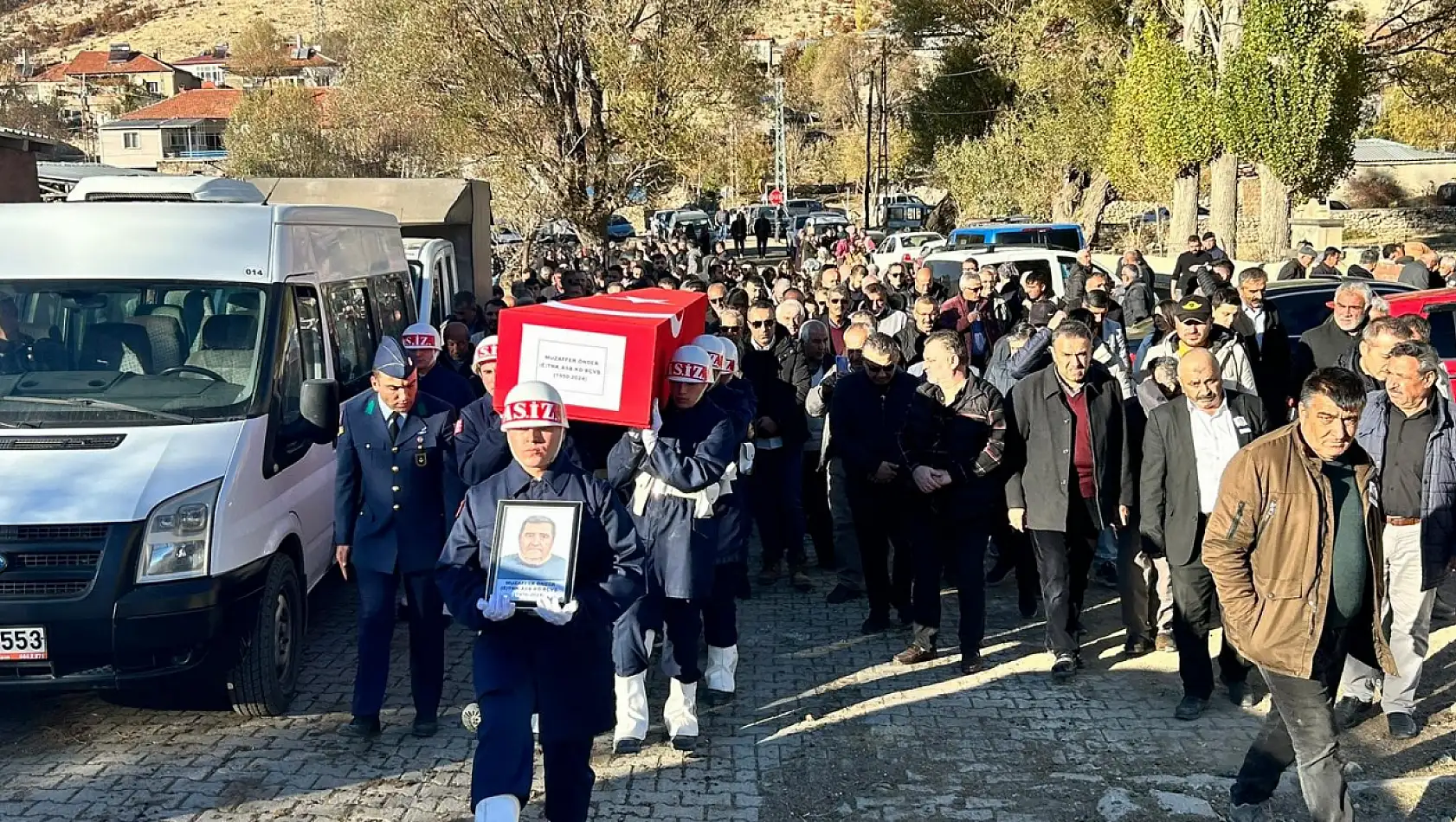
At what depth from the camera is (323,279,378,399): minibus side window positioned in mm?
7562

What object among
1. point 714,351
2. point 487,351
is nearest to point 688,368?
point 714,351

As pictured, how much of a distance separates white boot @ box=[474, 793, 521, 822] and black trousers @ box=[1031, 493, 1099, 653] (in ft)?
12.2

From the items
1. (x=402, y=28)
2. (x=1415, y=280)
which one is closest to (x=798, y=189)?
(x=402, y=28)

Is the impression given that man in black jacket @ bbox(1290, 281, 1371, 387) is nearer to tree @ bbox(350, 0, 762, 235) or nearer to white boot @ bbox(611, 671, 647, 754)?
white boot @ bbox(611, 671, 647, 754)

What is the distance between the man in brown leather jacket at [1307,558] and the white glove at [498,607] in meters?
2.53

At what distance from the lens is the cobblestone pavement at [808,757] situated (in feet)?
17.7

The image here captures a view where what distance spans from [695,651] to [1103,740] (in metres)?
2.04

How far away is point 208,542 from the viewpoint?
18.7ft

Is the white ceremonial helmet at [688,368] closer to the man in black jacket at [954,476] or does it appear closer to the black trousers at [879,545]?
the man in black jacket at [954,476]

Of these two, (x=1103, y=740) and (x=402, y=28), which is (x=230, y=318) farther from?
(x=402, y=28)

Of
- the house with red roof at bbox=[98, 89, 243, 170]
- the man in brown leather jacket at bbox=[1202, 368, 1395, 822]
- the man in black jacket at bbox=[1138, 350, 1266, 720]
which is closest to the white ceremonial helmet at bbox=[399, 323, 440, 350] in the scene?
the man in black jacket at bbox=[1138, 350, 1266, 720]

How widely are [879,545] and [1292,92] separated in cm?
2197

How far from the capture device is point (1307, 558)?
4434 millimetres

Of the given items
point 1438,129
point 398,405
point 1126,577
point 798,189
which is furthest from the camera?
point 798,189
